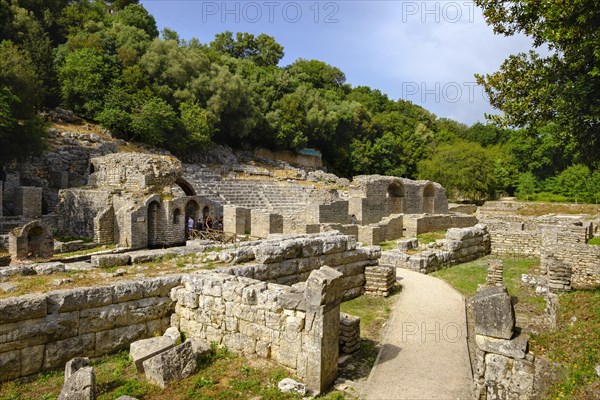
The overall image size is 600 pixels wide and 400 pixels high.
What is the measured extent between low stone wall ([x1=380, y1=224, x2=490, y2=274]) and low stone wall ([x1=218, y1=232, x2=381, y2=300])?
2.95 metres

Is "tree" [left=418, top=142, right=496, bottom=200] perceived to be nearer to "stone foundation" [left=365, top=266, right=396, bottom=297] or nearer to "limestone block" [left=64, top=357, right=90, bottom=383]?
"stone foundation" [left=365, top=266, right=396, bottom=297]

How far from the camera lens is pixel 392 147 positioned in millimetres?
57906

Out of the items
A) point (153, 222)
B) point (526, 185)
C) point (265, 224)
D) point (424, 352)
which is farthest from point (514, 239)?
point (526, 185)

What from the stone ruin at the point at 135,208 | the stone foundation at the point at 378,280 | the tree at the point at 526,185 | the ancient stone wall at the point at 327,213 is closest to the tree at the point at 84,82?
the stone ruin at the point at 135,208

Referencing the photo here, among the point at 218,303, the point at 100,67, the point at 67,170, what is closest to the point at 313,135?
the point at 100,67

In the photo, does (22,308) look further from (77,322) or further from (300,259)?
(300,259)

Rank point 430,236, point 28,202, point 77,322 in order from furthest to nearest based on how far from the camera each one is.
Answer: point 28,202 → point 430,236 → point 77,322

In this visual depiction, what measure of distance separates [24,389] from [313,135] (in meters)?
50.2

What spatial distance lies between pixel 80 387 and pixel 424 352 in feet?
17.6

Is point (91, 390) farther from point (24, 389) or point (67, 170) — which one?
point (67, 170)

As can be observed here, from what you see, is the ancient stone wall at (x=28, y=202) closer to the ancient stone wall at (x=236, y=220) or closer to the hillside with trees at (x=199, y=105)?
the hillside with trees at (x=199, y=105)

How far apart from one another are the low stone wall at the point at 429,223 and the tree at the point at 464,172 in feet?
74.4

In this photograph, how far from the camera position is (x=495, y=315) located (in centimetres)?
480

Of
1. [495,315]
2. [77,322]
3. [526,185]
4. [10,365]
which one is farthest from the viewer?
[526,185]
